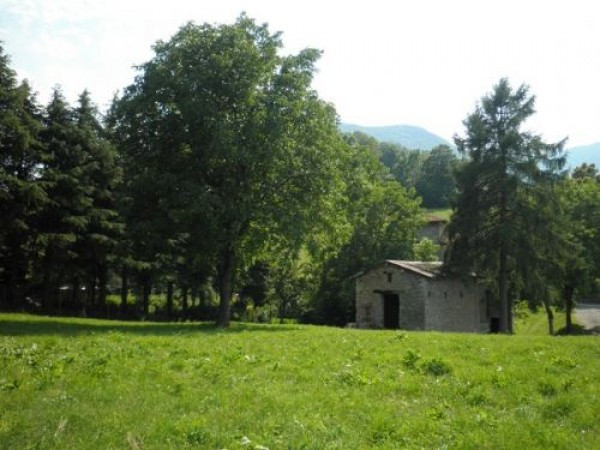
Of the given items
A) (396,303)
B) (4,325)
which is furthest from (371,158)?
(4,325)

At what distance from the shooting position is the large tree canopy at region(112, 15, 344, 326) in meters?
25.1

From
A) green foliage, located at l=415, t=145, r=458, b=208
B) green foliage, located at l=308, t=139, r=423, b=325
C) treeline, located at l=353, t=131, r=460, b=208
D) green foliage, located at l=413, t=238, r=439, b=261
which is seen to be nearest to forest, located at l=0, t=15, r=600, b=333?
green foliage, located at l=308, t=139, r=423, b=325

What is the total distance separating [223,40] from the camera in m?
26.0

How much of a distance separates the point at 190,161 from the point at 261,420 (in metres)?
20.3

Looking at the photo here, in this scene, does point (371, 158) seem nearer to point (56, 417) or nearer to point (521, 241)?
point (521, 241)

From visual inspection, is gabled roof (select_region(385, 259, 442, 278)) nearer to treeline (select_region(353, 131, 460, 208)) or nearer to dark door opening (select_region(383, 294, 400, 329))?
dark door opening (select_region(383, 294, 400, 329))

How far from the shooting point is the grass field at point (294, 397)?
23.1ft

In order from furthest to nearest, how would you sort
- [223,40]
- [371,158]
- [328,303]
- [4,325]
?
[371,158] < [328,303] < [223,40] < [4,325]

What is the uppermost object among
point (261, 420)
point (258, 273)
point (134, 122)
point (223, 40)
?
point (223, 40)

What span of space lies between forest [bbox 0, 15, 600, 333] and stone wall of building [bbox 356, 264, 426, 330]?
11.1ft

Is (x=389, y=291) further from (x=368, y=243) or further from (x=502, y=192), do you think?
(x=368, y=243)

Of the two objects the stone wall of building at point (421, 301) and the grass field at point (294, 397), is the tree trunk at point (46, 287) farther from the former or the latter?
the stone wall of building at point (421, 301)

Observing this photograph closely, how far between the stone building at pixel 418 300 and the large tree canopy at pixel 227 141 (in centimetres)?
1217

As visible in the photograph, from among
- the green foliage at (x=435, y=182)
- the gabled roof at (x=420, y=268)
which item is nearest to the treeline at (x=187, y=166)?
the gabled roof at (x=420, y=268)
